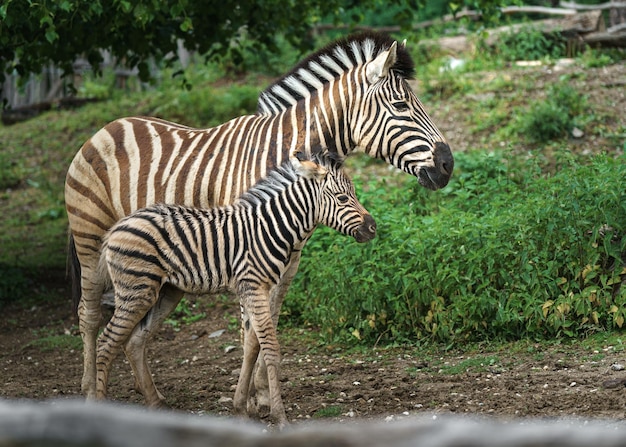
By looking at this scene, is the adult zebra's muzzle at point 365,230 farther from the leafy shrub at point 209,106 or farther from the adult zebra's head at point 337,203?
the leafy shrub at point 209,106

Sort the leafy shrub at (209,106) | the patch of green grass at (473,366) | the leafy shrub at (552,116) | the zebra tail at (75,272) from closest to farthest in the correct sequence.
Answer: the patch of green grass at (473,366)
the zebra tail at (75,272)
the leafy shrub at (552,116)
the leafy shrub at (209,106)

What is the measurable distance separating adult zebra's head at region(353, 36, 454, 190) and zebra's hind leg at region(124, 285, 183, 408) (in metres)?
1.83

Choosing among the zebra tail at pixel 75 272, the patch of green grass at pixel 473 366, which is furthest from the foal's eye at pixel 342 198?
the zebra tail at pixel 75 272

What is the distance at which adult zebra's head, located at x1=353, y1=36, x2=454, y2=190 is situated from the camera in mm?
6391

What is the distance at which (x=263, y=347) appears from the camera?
18.8 feet

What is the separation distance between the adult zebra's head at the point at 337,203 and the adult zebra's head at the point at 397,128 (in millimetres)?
542

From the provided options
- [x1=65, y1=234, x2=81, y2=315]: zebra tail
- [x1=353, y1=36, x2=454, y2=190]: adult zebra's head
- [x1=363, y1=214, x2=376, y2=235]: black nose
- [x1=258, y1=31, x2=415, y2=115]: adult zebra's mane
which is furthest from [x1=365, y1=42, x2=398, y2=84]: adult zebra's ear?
[x1=65, y1=234, x2=81, y2=315]: zebra tail

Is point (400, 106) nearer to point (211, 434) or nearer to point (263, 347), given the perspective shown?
point (263, 347)

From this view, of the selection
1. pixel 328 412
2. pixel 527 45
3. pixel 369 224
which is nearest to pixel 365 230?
pixel 369 224

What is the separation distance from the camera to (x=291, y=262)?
6.30 meters

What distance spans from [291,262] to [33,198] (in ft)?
32.2

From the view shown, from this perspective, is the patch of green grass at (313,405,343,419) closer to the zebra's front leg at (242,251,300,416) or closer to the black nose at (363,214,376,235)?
the zebra's front leg at (242,251,300,416)

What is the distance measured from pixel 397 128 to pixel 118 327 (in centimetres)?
245

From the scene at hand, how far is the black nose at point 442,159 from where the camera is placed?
6.36 metres
